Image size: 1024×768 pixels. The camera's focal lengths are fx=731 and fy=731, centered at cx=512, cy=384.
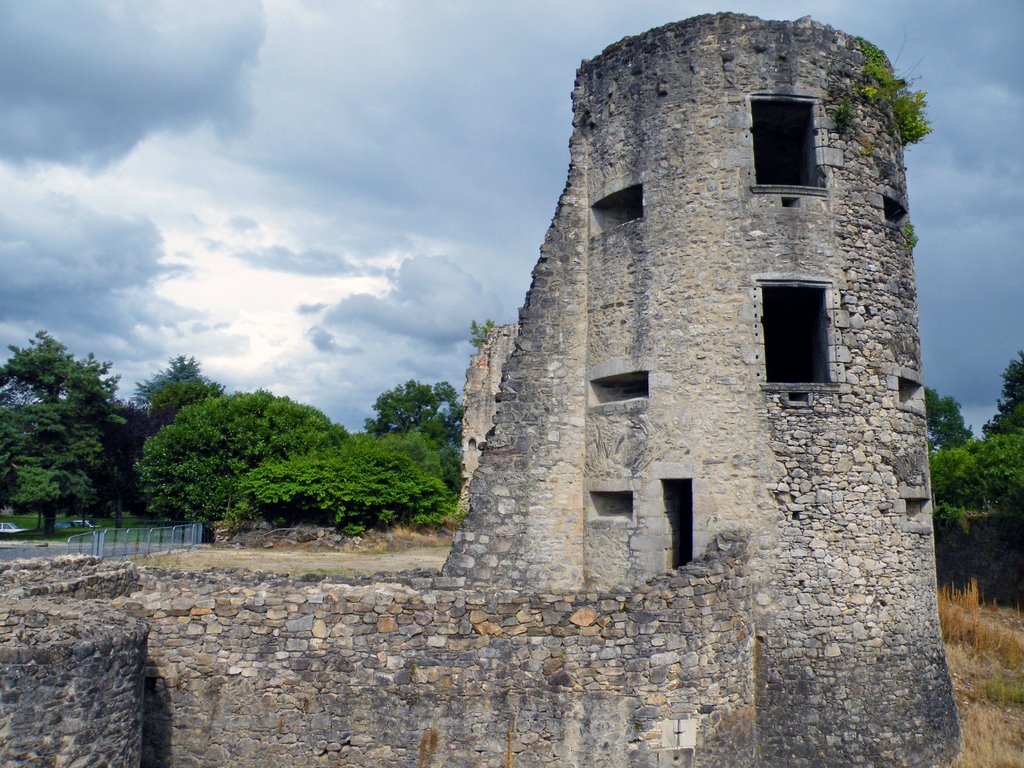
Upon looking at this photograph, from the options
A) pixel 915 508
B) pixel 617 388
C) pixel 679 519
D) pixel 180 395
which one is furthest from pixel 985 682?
pixel 180 395

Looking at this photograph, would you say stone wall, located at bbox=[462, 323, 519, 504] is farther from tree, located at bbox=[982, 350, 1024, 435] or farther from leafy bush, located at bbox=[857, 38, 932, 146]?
tree, located at bbox=[982, 350, 1024, 435]

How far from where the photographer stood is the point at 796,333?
13664 millimetres

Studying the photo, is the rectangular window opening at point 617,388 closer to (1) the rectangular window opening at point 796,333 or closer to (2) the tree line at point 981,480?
(1) the rectangular window opening at point 796,333

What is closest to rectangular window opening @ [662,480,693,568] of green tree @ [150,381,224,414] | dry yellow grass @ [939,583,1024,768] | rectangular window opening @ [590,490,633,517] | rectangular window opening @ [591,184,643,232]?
rectangular window opening @ [590,490,633,517]

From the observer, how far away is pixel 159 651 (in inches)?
302

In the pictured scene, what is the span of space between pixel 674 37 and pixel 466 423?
1788 centimetres

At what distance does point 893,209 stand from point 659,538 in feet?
21.1

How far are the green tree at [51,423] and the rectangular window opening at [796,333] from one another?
3008cm

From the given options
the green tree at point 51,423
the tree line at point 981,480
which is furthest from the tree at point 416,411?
the tree line at point 981,480

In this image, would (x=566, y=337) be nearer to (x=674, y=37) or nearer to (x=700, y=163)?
(x=700, y=163)

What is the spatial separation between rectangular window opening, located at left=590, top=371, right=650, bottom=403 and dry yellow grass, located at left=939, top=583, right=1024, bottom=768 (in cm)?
659

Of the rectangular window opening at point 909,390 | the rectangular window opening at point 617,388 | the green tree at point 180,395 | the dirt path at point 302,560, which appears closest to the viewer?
the rectangular window opening at point 909,390

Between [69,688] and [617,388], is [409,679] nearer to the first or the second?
[69,688]

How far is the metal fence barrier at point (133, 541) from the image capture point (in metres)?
21.8
